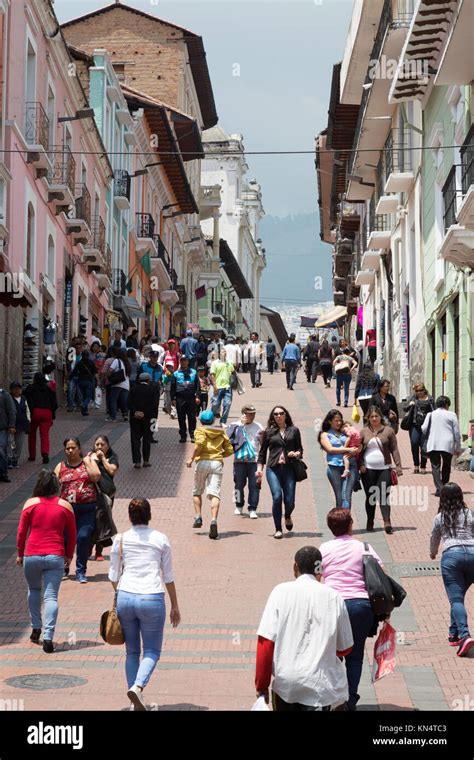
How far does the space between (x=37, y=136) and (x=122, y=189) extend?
55.0ft

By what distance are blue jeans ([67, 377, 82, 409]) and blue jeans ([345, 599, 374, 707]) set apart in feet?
62.9

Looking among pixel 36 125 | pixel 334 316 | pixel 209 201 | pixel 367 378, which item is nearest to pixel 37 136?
pixel 36 125

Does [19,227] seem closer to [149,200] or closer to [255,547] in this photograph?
[255,547]

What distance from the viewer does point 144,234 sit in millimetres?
49125

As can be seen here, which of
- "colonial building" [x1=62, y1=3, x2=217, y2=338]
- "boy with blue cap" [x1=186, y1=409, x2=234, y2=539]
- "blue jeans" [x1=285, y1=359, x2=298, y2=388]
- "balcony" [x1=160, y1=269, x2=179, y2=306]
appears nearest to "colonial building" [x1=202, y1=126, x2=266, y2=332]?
"colonial building" [x1=62, y1=3, x2=217, y2=338]

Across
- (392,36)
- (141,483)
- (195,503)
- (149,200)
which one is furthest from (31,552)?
(149,200)

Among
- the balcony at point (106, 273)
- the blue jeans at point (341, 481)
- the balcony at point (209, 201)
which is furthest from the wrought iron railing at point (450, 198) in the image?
the balcony at point (209, 201)

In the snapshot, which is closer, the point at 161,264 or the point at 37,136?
the point at 37,136

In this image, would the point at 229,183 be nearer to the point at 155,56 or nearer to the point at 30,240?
the point at 155,56

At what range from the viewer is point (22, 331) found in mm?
27047

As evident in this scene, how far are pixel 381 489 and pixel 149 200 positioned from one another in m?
37.1

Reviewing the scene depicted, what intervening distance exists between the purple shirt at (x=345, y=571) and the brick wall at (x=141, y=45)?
160ft

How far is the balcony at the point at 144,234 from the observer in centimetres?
4842

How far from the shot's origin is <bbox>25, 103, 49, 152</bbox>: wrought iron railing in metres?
26.7
